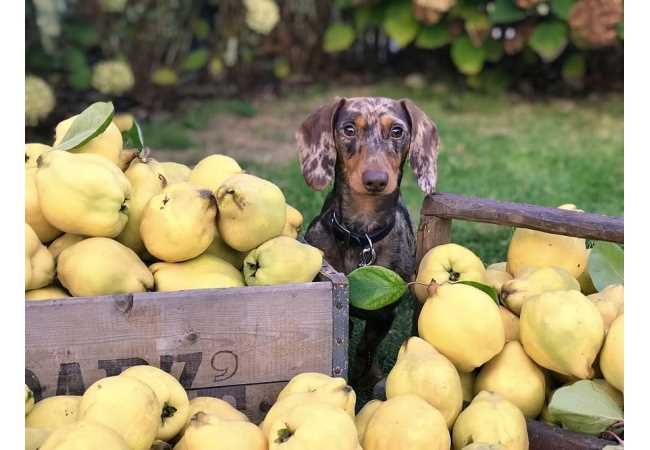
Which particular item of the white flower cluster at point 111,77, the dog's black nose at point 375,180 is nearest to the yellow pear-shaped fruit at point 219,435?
the dog's black nose at point 375,180

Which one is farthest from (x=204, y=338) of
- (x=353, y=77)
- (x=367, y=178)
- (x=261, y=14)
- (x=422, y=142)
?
(x=353, y=77)

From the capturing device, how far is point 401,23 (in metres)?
8.32

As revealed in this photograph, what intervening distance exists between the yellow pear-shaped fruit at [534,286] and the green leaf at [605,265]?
15 cm

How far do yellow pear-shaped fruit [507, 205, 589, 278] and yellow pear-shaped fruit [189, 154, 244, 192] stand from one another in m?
0.94

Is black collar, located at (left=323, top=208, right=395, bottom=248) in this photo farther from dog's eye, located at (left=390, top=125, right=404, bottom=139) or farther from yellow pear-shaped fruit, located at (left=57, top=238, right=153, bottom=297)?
yellow pear-shaped fruit, located at (left=57, top=238, right=153, bottom=297)

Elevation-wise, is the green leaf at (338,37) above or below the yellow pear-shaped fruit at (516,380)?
above

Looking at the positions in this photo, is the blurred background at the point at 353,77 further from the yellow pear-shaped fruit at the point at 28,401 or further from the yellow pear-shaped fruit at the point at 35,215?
the yellow pear-shaped fruit at the point at 28,401

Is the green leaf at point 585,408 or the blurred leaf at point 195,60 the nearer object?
the green leaf at point 585,408

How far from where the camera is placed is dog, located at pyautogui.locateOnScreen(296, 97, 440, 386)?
10.6ft

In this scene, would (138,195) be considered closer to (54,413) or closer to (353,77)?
(54,413)

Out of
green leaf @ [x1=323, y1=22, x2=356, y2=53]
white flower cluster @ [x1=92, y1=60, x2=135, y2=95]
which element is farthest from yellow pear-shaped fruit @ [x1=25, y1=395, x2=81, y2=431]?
green leaf @ [x1=323, y1=22, x2=356, y2=53]

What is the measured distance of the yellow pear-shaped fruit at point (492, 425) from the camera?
2025 mm

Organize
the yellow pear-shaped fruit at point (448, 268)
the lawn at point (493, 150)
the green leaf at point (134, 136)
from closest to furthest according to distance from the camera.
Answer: the yellow pear-shaped fruit at point (448, 268) → the green leaf at point (134, 136) → the lawn at point (493, 150)
